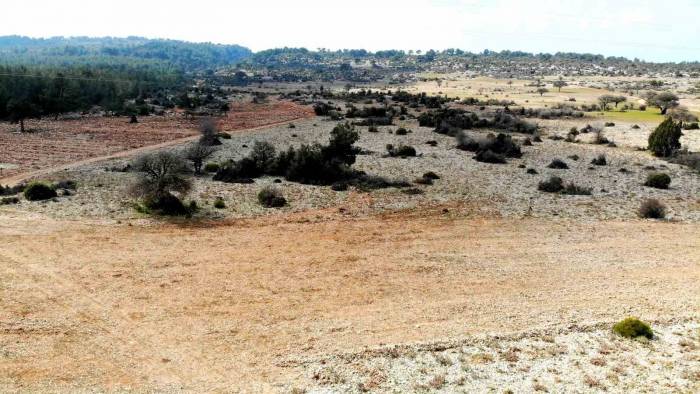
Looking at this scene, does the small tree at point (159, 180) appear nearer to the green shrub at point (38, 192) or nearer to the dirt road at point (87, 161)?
the green shrub at point (38, 192)

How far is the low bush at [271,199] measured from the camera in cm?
3272

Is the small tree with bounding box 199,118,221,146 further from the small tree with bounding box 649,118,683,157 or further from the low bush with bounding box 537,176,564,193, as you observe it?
the small tree with bounding box 649,118,683,157

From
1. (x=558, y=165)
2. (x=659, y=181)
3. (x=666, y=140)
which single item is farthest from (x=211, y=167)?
(x=666, y=140)

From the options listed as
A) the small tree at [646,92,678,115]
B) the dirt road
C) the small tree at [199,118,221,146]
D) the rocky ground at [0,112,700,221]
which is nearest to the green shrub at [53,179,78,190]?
the rocky ground at [0,112,700,221]

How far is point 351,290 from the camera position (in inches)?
814

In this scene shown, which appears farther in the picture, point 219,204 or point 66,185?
point 66,185

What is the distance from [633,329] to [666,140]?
43.3 meters

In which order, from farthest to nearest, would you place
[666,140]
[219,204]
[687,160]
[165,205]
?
[666,140]
[687,160]
[219,204]
[165,205]

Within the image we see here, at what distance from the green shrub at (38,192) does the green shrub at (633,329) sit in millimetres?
30511

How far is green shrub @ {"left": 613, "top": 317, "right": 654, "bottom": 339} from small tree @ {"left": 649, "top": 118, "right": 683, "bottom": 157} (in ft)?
139

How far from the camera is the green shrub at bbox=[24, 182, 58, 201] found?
31.5m

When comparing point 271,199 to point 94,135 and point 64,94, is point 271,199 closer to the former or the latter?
point 94,135

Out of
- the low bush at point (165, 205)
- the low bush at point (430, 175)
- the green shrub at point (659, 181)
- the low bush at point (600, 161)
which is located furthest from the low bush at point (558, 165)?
the low bush at point (165, 205)

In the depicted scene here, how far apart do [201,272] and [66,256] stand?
607 cm
